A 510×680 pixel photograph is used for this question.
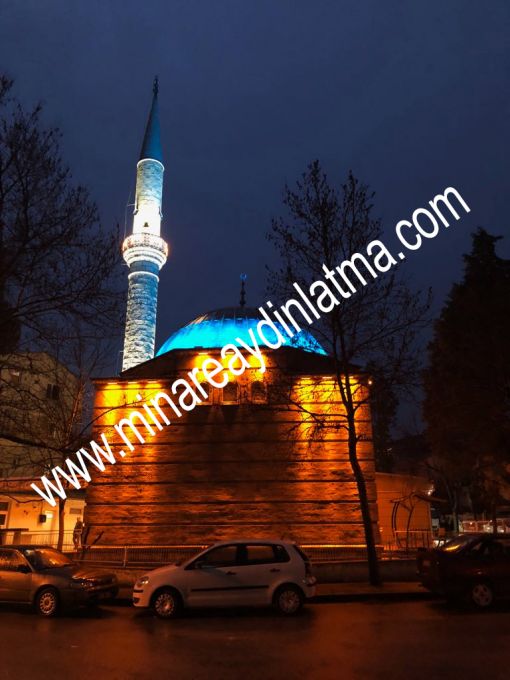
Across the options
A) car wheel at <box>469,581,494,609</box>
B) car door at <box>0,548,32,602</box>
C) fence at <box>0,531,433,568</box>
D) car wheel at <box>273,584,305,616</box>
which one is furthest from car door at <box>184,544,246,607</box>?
fence at <box>0,531,433,568</box>

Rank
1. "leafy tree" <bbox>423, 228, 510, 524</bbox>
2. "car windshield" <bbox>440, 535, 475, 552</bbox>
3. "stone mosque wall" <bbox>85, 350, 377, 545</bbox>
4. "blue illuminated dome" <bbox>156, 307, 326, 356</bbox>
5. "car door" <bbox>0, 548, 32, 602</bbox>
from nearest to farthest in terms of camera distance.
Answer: "car door" <bbox>0, 548, 32, 602</bbox> → "car windshield" <bbox>440, 535, 475, 552</bbox> → "stone mosque wall" <bbox>85, 350, 377, 545</bbox> → "blue illuminated dome" <bbox>156, 307, 326, 356</bbox> → "leafy tree" <bbox>423, 228, 510, 524</bbox>

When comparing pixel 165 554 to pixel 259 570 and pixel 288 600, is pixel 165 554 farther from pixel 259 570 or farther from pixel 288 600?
pixel 288 600

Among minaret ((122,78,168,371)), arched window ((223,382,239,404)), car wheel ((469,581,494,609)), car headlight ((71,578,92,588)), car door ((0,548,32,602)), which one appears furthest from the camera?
minaret ((122,78,168,371))

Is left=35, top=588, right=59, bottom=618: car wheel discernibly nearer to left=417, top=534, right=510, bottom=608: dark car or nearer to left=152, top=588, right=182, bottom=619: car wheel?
left=152, top=588, right=182, bottom=619: car wheel

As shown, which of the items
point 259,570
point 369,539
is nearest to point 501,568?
point 369,539

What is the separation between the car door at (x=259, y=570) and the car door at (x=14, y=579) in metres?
4.26

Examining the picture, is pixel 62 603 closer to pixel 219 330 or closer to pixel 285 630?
pixel 285 630

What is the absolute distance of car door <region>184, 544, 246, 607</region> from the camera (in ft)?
29.5

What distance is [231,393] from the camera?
685 inches

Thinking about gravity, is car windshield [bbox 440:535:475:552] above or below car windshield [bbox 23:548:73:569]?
above

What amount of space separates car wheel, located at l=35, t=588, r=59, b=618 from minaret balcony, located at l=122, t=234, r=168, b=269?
25.5 m

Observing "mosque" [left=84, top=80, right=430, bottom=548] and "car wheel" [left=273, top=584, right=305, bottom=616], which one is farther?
"mosque" [left=84, top=80, right=430, bottom=548]

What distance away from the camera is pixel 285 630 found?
25.7 feet

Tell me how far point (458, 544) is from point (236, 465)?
7.86 metres
